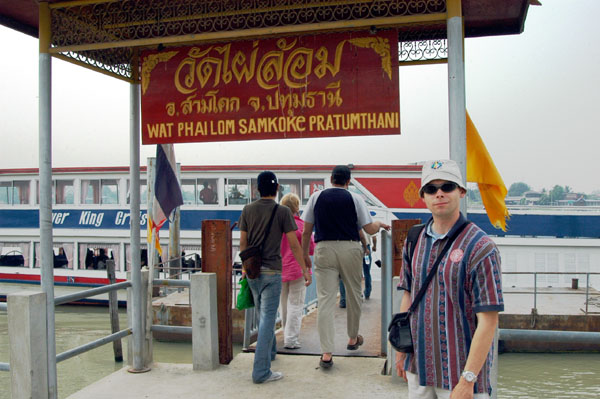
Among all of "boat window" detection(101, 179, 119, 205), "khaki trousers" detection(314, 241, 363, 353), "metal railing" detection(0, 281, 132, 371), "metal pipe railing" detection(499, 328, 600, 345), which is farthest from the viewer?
"boat window" detection(101, 179, 119, 205)

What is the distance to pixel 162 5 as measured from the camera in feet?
16.3

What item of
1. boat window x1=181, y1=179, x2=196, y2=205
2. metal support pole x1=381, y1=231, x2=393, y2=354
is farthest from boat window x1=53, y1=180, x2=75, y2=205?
metal support pole x1=381, y1=231, x2=393, y2=354

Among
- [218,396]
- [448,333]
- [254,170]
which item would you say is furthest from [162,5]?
[254,170]

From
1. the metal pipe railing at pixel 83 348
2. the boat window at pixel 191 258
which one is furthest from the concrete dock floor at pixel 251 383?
the boat window at pixel 191 258

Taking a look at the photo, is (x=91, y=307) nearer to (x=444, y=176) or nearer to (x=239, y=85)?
(x=239, y=85)

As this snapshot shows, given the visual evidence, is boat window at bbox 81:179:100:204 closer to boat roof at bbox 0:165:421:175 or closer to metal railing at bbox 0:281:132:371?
boat roof at bbox 0:165:421:175

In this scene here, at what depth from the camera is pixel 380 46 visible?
15.8 ft

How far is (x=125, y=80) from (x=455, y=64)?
3.55 meters

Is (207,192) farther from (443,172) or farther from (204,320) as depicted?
(443,172)

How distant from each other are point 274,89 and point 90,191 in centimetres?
1516

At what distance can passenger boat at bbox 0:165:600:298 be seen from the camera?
16.1 m

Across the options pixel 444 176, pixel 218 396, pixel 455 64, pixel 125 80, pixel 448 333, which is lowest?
pixel 218 396

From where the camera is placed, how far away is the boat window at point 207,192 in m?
17.5

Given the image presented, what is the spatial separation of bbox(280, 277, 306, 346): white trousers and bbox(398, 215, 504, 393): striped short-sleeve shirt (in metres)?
3.46
